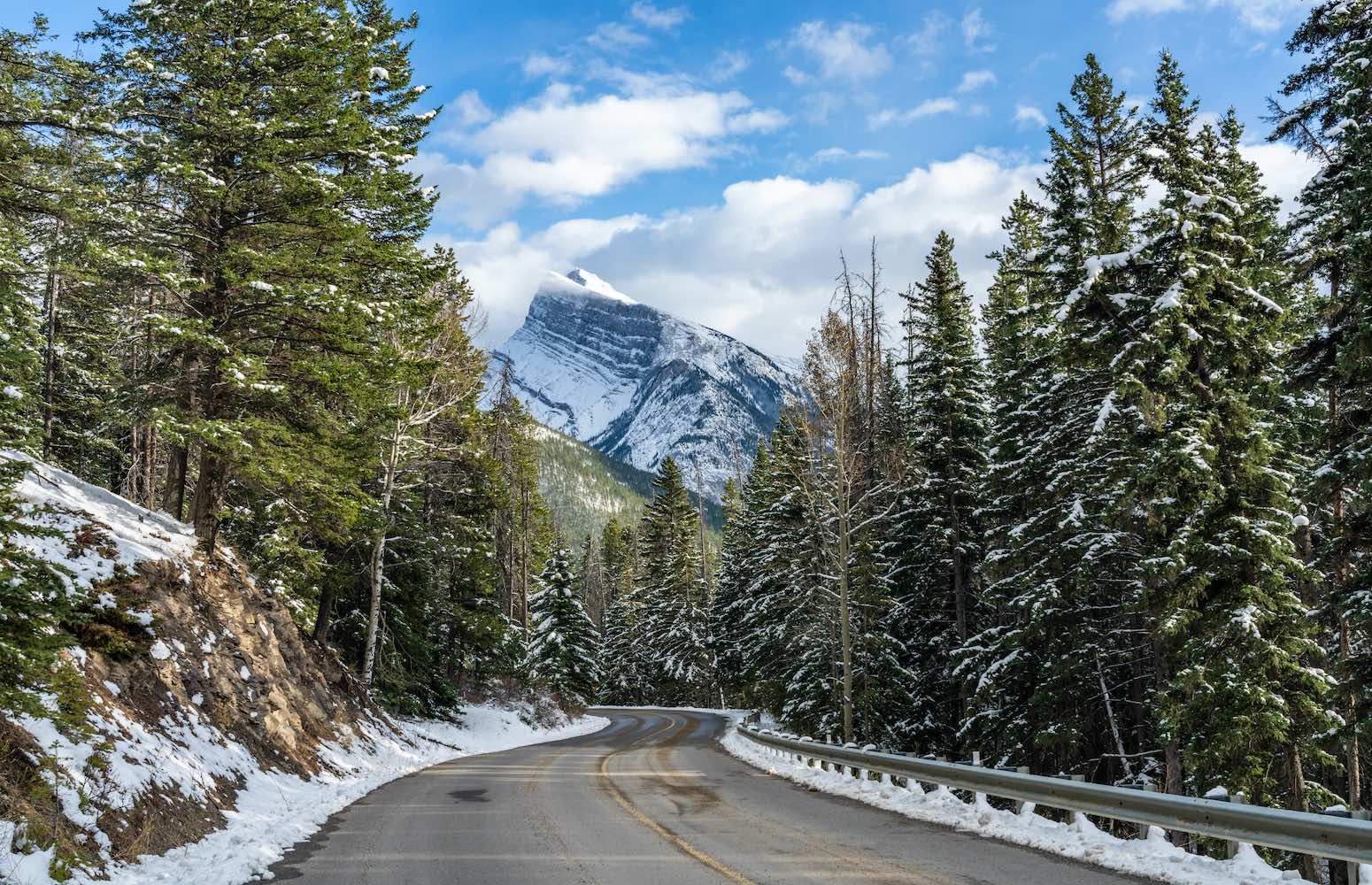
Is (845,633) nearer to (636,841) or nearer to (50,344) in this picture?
(636,841)

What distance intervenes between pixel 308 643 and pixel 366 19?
1698cm

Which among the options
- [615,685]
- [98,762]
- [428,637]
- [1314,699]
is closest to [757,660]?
[428,637]

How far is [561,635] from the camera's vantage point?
47.2 m

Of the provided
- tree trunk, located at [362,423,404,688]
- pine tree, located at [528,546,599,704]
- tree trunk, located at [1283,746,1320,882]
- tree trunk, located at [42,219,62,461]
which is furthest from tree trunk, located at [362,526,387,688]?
pine tree, located at [528,546,599,704]

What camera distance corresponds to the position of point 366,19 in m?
23.6

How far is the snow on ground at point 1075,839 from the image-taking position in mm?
7094

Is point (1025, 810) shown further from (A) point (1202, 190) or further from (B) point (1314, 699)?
(A) point (1202, 190)

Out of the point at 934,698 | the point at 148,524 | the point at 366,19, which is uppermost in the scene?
the point at 366,19

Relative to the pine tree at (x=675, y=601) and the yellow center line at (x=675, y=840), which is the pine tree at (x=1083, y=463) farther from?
the pine tree at (x=675, y=601)

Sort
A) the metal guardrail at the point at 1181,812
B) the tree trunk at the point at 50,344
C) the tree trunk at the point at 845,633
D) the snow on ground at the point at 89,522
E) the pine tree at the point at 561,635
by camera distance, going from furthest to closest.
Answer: the pine tree at the point at 561,635
the tree trunk at the point at 845,633
the tree trunk at the point at 50,344
the snow on ground at the point at 89,522
the metal guardrail at the point at 1181,812

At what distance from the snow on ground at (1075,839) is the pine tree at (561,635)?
32.8m

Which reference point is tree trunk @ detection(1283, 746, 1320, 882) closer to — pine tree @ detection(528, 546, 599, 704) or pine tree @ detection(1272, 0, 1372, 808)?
pine tree @ detection(1272, 0, 1372, 808)

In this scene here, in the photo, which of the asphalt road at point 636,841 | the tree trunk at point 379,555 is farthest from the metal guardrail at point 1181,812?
the tree trunk at point 379,555

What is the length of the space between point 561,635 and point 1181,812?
4154 cm
